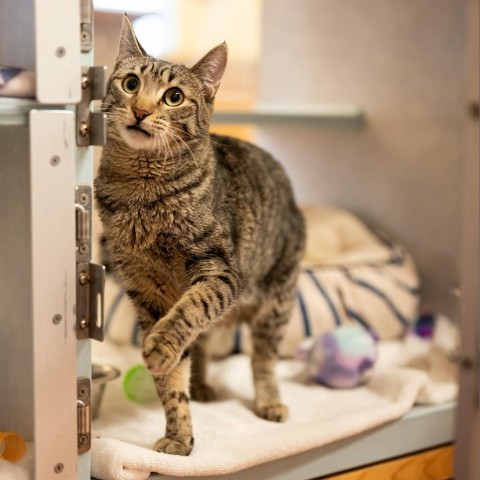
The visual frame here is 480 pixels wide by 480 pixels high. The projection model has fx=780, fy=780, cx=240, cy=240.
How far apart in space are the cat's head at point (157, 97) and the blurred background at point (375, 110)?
480 mm

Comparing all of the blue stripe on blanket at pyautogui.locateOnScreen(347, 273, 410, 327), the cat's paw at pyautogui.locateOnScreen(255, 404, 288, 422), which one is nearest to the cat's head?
the cat's paw at pyautogui.locateOnScreen(255, 404, 288, 422)

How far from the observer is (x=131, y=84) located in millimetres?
1208

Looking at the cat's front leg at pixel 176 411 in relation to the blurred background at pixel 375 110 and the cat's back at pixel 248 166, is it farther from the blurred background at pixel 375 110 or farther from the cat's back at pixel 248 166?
the blurred background at pixel 375 110

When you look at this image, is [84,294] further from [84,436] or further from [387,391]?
[387,391]

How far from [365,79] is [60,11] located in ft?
4.90

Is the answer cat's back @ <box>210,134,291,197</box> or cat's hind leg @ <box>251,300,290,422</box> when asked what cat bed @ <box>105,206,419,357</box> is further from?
cat's back @ <box>210,134,291,197</box>

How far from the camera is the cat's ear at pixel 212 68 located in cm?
124

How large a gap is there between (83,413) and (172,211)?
34cm

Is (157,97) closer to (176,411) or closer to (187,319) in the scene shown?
(187,319)

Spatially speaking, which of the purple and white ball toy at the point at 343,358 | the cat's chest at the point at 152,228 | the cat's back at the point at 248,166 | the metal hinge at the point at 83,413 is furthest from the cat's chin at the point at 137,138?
the purple and white ball toy at the point at 343,358

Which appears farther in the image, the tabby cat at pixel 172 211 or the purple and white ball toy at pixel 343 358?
the purple and white ball toy at pixel 343 358

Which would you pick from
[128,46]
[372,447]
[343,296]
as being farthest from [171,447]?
[343,296]

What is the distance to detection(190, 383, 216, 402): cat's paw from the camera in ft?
5.33

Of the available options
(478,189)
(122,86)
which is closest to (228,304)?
(122,86)
